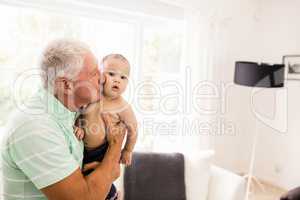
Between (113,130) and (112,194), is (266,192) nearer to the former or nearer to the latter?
(112,194)

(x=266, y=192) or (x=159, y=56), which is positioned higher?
(x=159, y=56)

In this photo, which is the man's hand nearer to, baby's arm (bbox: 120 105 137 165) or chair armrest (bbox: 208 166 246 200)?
baby's arm (bbox: 120 105 137 165)

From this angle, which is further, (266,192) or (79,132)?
(266,192)

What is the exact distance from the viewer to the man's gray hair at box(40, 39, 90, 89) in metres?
0.80

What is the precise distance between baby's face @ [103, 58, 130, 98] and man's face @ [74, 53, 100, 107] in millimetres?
120

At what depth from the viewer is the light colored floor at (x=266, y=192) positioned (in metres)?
2.84

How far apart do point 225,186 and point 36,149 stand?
1507 mm

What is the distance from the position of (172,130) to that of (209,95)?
0.55 metres

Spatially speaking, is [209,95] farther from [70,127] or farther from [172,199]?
[70,127]

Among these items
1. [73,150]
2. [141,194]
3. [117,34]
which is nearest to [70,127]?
[73,150]

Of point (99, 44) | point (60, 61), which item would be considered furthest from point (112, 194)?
point (99, 44)

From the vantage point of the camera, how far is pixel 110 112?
3.46 feet

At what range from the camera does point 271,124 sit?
10.4 ft

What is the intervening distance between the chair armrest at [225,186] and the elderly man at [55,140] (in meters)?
1.23
